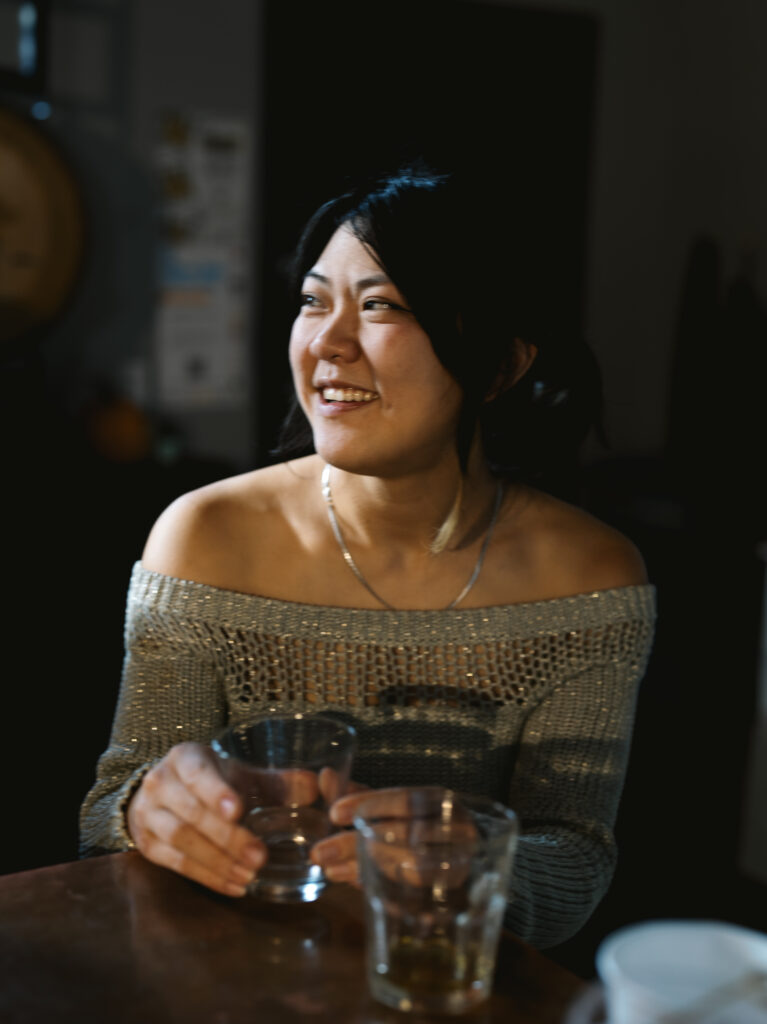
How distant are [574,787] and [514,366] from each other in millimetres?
509

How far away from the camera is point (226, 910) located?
0.86 m

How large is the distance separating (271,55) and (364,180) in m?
2.31

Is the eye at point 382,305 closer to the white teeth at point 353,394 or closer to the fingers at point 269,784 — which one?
the white teeth at point 353,394

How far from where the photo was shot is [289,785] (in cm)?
93

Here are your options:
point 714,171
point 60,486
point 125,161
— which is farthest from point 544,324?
point 714,171

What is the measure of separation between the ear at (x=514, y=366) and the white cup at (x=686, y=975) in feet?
2.81

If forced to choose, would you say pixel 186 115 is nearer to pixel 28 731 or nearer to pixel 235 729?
pixel 28 731

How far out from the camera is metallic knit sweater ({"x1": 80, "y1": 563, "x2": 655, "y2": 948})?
126 centimetres

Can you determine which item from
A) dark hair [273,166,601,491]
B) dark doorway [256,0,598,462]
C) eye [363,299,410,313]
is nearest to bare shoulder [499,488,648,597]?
dark hair [273,166,601,491]

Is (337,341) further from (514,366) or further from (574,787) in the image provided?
(574,787)

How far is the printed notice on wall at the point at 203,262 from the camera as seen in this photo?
10.9ft

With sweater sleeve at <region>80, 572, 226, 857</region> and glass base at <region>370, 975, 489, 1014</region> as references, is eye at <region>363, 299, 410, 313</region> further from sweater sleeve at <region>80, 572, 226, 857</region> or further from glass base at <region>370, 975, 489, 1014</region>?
glass base at <region>370, 975, 489, 1014</region>

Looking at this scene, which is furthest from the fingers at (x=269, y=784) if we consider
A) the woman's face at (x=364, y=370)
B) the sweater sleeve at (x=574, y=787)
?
the woman's face at (x=364, y=370)

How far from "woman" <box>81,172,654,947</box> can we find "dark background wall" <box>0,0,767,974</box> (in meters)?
0.84
